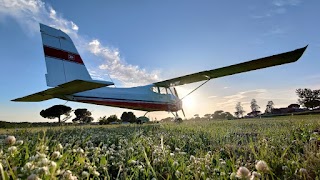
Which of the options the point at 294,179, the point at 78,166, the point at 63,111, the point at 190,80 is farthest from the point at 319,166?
the point at 63,111

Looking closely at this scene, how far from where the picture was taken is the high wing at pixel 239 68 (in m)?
16.8

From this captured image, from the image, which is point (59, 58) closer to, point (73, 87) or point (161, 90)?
point (73, 87)

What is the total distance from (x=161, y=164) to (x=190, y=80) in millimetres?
20497

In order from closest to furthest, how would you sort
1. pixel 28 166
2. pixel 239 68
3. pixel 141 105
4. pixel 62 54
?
1. pixel 28 166
2. pixel 62 54
3. pixel 239 68
4. pixel 141 105

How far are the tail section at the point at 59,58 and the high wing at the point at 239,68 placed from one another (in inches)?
347

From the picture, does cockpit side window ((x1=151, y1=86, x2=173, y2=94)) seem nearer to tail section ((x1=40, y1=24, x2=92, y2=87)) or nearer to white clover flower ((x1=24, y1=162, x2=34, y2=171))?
tail section ((x1=40, y1=24, x2=92, y2=87))

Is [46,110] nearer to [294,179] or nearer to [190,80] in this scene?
[190,80]

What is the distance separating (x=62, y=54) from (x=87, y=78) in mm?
2188

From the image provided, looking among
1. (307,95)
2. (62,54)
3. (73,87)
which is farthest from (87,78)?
(307,95)

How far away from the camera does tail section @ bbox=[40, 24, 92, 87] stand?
48.9 feet

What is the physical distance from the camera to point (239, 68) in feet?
63.9

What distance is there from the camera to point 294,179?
2271 mm

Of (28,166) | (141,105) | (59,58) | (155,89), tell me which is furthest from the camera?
(155,89)

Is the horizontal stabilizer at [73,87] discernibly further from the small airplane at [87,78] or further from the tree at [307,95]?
the tree at [307,95]
